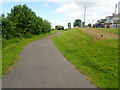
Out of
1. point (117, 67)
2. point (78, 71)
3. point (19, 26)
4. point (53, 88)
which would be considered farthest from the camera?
point (19, 26)

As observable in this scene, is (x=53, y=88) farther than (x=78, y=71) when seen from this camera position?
No

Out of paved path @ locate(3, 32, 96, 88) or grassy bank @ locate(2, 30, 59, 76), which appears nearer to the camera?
paved path @ locate(3, 32, 96, 88)

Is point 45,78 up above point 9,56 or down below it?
below

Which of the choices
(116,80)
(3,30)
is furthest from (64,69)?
(3,30)

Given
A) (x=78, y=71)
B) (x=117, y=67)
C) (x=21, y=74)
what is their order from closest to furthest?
(x=21, y=74) → (x=78, y=71) → (x=117, y=67)

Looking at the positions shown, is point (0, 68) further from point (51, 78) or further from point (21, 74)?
point (51, 78)

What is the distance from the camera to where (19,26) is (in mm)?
25312

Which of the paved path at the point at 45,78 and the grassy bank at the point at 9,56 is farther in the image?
the grassy bank at the point at 9,56

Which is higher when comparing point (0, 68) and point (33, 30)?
point (33, 30)

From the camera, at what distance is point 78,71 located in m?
6.49

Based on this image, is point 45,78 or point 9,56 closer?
point 45,78

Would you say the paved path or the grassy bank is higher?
the grassy bank

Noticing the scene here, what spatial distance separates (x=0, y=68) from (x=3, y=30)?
11.6 m

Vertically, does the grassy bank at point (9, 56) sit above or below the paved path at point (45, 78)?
above
